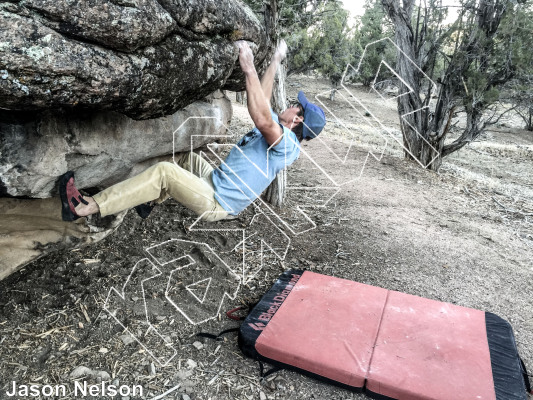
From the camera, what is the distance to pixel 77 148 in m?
3.20

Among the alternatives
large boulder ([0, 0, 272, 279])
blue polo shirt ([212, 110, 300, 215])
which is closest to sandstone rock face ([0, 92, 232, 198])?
large boulder ([0, 0, 272, 279])

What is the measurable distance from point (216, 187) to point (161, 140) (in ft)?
3.17

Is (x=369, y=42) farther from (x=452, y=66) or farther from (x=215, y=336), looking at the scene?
(x=215, y=336)

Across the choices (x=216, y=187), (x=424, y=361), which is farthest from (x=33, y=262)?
(x=424, y=361)

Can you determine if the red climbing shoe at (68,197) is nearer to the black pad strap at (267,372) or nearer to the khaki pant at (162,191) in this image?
the khaki pant at (162,191)

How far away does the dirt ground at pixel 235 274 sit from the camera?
9.44ft

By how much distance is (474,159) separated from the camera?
10656mm

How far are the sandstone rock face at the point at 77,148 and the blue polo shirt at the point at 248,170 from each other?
1.44 ft

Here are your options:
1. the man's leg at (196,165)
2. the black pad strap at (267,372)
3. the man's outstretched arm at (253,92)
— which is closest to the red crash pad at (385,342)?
the black pad strap at (267,372)

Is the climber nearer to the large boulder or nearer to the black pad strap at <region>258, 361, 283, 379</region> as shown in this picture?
the large boulder

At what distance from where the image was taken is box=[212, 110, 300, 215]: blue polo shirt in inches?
135

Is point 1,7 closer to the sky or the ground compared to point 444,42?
closer to the ground

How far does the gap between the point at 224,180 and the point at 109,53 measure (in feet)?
4.81

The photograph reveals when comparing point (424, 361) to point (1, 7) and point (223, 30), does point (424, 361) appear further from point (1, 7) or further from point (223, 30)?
point (1, 7)
